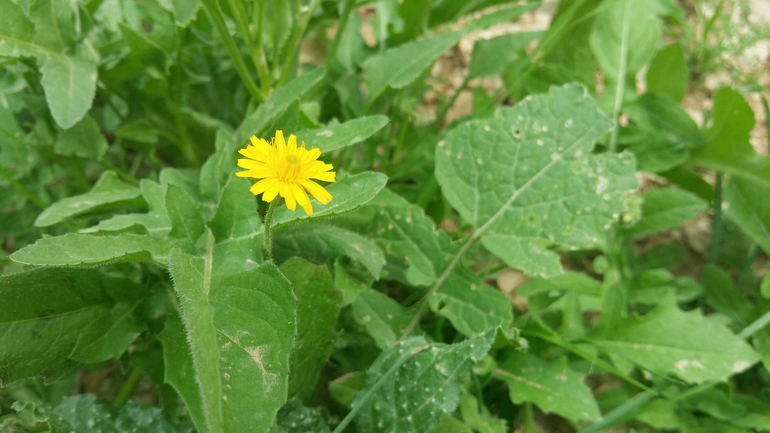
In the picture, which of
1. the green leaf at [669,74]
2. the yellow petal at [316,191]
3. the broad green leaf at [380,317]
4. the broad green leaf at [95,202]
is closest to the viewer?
the yellow petal at [316,191]

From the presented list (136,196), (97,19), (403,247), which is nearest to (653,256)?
Result: (403,247)

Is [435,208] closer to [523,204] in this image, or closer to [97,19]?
[523,204]

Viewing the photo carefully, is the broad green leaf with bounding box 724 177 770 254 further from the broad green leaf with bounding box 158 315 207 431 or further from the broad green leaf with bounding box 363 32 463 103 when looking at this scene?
the broad green leaf with bounding box 158 315 207 431

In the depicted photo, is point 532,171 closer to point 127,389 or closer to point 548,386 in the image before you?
point 548,386

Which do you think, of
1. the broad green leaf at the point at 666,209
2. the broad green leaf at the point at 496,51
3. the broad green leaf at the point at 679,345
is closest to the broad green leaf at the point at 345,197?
the broad green leaf at the point at 679,345

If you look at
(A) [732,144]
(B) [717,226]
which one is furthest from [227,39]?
(B) [717,226]

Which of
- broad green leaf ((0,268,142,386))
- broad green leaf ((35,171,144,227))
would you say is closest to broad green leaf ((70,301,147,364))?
broad green leaf ((0,268,142,386))

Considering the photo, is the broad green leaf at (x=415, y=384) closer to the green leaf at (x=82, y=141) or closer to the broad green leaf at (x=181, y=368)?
the broad green leaf at (x=181, y=368)
